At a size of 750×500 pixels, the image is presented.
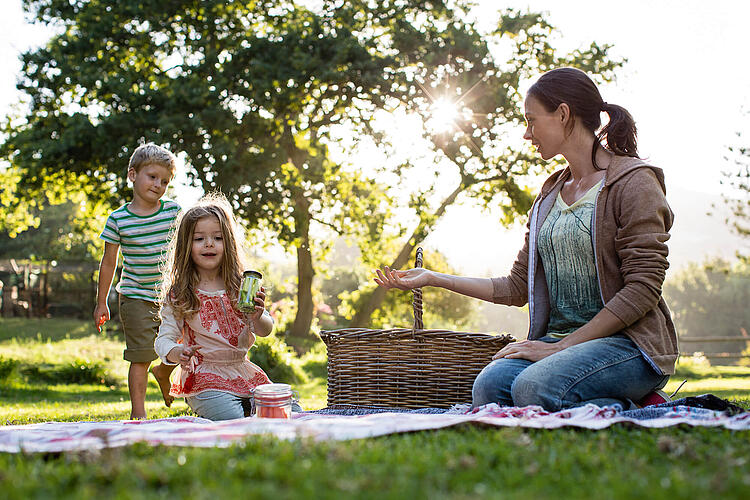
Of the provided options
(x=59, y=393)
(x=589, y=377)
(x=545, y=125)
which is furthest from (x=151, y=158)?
(x=59, y=393)

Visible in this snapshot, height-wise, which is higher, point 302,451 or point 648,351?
point 648,351

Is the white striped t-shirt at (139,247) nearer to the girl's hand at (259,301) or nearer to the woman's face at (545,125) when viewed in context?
the girl's hand at (259,301)

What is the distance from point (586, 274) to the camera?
3.02m

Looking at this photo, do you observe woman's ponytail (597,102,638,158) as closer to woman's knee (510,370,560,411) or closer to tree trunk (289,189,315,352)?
woman's knee (510,370,560,411)

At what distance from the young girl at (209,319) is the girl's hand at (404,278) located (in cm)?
72

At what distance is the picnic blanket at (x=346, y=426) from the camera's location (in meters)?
1.99

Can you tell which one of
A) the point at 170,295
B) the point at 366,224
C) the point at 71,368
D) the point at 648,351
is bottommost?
the point at 71,368

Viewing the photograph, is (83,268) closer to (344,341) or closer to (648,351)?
(344,341)

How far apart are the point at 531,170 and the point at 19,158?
32.9 ft

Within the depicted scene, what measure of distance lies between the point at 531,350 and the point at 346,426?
3.67 feet

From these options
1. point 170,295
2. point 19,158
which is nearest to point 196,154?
point 19,158

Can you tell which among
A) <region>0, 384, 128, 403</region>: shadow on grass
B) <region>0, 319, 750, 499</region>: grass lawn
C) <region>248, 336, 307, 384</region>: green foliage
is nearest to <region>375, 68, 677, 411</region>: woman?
<region>0, 319, 750, 499</region>: grass lawn

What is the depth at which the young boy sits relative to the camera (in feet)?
14.6

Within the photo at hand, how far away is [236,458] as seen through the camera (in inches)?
67.6
